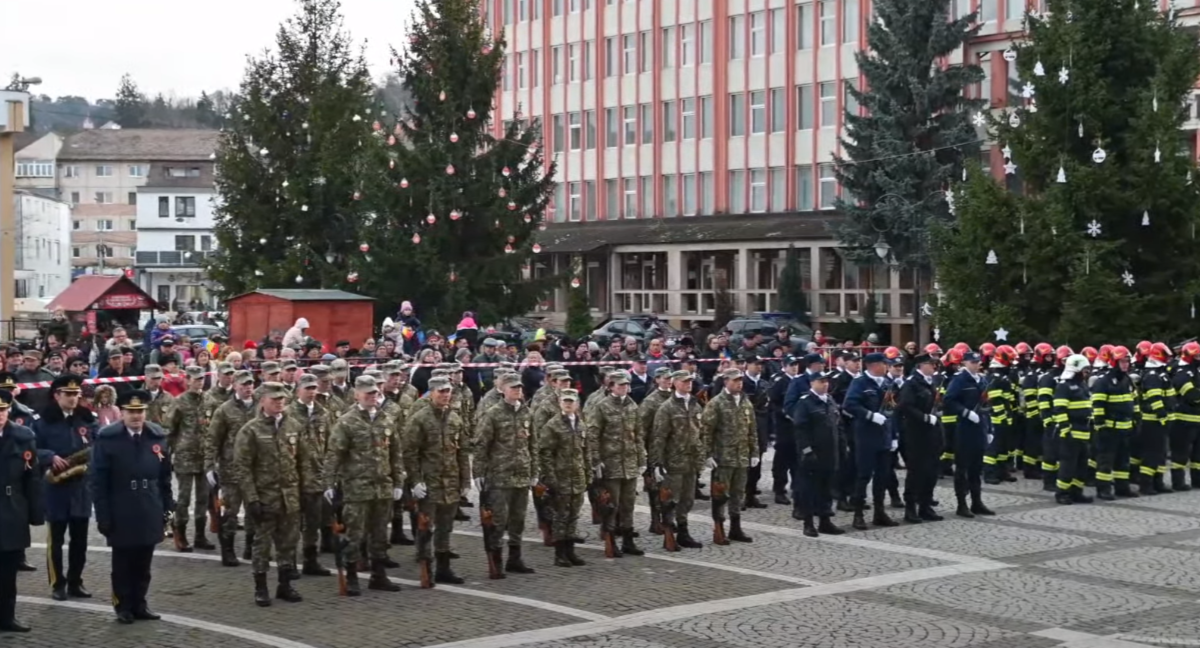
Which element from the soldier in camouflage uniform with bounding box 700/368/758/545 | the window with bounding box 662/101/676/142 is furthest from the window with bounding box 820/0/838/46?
the soldier in camouflage uniform with bounding box 700/368/758/545

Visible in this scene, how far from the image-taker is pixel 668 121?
68125mm

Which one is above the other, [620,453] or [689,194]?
[689,194]

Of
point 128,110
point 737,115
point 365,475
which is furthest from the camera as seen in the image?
point 128,110

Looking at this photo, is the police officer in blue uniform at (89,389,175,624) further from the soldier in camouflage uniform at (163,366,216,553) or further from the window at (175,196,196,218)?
the window at (175,196,196,218)

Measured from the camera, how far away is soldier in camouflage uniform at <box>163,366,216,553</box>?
17.1 metres

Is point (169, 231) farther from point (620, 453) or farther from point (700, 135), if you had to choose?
point (620, 453)

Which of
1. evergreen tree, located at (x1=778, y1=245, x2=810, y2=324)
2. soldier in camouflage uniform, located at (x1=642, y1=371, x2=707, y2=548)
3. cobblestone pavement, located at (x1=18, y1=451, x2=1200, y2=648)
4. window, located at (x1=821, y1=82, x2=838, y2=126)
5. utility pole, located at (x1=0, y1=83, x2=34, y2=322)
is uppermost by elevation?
window, located at (x1=821, y1=82, x2=838, y2=126)

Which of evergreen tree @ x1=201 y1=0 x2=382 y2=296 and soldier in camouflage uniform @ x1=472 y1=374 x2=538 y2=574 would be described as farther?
evergreen tree @ x1=201 y1=0 x2=382 y2=296

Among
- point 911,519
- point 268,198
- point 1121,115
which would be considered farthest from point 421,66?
point 911,519

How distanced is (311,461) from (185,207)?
103856mm

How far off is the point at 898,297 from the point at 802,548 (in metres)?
41.1

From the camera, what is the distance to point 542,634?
12.9 m

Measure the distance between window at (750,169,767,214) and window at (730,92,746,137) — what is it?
1732mm

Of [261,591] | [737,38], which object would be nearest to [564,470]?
[261,591]
